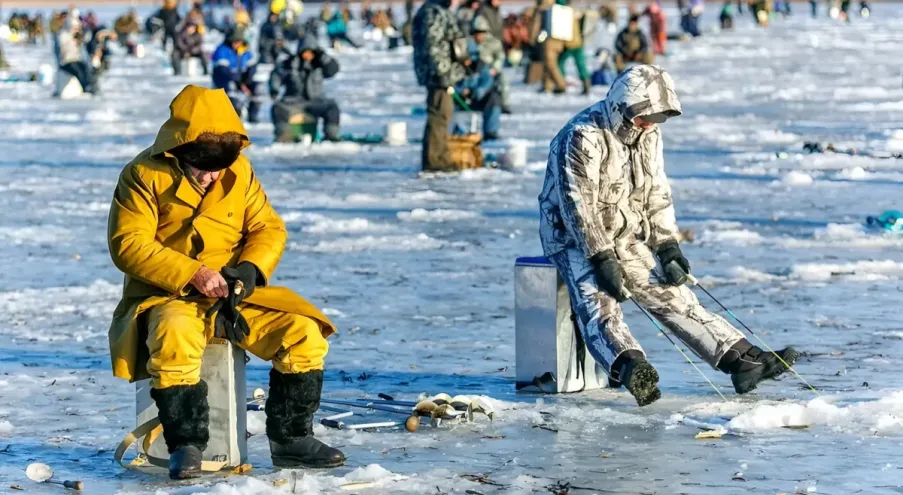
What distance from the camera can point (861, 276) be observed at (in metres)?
10.1

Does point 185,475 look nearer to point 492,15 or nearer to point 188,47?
point 492,15

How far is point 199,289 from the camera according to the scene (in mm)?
5543

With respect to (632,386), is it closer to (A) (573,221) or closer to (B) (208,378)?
(A) (573,221)

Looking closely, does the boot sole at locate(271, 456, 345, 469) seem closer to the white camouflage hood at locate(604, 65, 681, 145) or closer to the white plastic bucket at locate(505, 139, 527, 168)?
the white camouflage hood at locate(604, 65, 681, 145)

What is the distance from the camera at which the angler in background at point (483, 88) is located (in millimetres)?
18859

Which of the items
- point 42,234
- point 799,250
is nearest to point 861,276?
point 799,250

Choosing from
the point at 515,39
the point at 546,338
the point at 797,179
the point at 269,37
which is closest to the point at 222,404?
the point at 546,338

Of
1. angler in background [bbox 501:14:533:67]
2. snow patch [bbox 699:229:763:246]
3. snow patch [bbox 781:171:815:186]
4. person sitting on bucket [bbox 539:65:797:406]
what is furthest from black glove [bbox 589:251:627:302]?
angler in background [bbox 501:14:533:67]

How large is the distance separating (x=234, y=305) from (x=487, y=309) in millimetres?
3804

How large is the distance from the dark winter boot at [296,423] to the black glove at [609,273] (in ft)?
4.54

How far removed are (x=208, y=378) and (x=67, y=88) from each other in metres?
25.0

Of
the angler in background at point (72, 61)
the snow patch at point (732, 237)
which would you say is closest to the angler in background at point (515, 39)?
the angler in background at point (72, 61)

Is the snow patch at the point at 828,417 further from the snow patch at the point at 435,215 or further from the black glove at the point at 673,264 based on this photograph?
the snow patch at the point at 435,215

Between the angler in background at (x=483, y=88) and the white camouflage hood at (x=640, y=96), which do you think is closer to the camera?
the white camouflage hood at (x=640, y=96)
